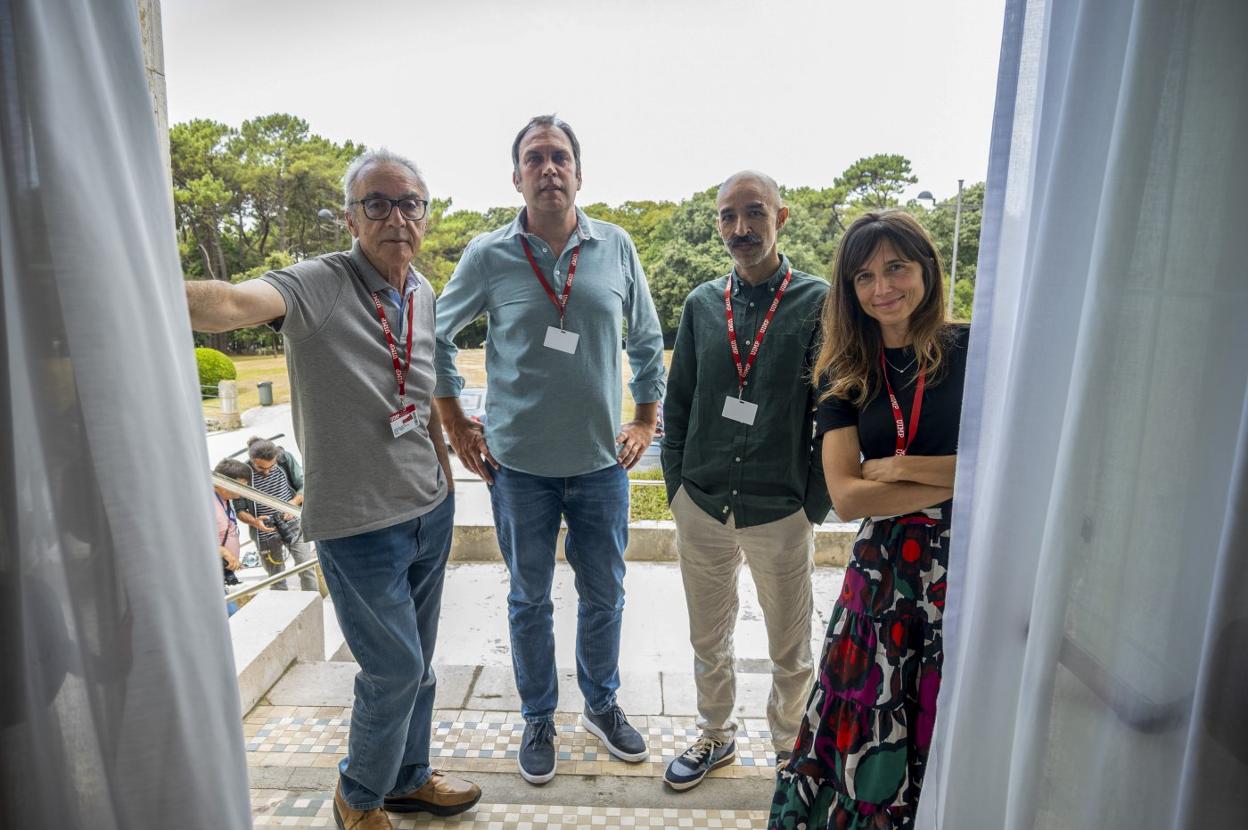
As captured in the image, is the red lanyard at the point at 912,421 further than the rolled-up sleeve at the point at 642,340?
No

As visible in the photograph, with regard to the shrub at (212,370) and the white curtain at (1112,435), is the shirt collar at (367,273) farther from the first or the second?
the shrub at (212,370)

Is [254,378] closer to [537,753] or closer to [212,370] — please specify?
[212,370]

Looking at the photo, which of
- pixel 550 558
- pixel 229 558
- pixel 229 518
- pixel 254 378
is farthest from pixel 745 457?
pixel 254 378

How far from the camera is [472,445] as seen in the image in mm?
2037

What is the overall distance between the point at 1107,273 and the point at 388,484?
129cm

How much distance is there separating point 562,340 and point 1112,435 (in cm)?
132

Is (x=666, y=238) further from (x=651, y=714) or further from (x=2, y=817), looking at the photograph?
(x=2, y=817)

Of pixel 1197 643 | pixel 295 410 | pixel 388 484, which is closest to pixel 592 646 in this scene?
pixel 388 484

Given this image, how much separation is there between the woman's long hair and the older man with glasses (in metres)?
0.90

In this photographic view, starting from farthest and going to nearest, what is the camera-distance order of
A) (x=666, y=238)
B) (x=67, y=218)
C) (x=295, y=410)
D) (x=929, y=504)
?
(x=666, y=238), (x=295, y=410), (x=929, y=504), (x=67, y=218)

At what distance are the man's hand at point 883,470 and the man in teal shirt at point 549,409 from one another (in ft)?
2.40

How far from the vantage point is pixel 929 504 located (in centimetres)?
138

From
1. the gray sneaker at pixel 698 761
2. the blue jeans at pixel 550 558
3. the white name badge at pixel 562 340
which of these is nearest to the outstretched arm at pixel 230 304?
the white name badge at pixel 562 340

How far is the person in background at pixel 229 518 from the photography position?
409 centimetres
